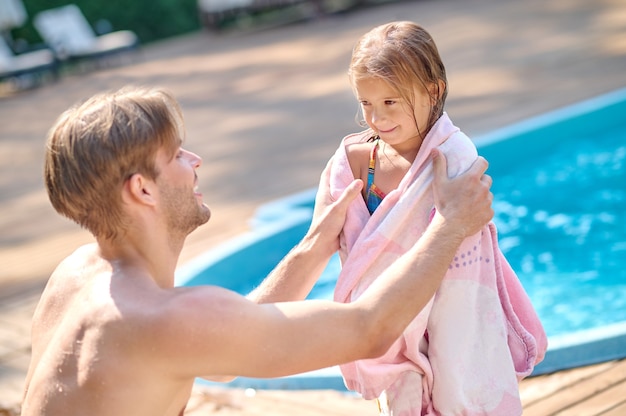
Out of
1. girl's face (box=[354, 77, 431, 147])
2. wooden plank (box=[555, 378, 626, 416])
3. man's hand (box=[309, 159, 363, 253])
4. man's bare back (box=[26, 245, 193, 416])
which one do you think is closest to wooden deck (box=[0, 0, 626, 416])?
wooden plank (box=[555, 378, 626, 416])

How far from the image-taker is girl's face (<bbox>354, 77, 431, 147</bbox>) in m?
1.97

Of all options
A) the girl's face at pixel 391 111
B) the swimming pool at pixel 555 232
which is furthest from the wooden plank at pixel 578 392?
the girl's face at pixel 391 111

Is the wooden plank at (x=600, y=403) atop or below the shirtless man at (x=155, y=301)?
below

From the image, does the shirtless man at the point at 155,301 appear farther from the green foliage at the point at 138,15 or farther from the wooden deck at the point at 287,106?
the green foliage at the point at 138,15

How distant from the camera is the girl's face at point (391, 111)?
197 cm

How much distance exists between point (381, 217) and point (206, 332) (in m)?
0.53

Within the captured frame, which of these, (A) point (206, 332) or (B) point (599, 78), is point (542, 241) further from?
(A) point (206, 332)

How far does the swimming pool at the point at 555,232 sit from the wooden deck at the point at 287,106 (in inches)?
6.5

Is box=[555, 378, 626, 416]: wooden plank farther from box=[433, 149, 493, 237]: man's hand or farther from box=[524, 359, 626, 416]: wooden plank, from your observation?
box=[433, 149, 493, 237]: man's hand

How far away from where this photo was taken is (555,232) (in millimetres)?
6633

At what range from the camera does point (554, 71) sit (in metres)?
9.21

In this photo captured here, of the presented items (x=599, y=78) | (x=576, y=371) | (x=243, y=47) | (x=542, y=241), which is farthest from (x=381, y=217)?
(x=243, y=47)

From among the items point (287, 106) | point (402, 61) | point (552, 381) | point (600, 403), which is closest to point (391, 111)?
point (402, 61)

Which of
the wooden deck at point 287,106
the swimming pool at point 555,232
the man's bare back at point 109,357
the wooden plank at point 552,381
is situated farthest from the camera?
the swimming pool at point 555,232
